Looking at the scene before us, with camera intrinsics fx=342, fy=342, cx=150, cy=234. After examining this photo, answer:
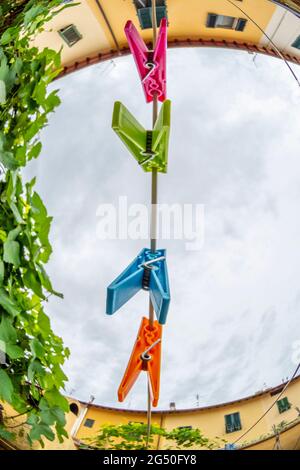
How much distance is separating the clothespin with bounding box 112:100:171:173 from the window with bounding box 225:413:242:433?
683mm

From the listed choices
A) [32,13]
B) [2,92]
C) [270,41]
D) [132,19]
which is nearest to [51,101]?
[2,92]

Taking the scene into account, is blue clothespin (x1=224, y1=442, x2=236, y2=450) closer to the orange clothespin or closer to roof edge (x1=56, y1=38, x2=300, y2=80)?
the orange clothespin

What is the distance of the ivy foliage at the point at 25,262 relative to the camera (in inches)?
17.7

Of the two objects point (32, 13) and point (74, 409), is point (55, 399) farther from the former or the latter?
point (32, 13)

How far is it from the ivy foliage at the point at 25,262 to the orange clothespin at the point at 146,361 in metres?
0.41

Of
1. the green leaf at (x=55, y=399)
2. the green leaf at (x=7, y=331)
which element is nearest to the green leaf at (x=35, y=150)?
the green leaf at (x=7, y=331)

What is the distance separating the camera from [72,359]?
3.20 ft

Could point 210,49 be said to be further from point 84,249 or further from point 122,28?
point 84,249

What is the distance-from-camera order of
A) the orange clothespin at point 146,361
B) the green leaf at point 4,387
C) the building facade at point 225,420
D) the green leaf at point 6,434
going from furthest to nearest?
the orange clothespin at point 146,361, the building facade at point 225,420, the green leaf at point 6,434, the green leaf at point 4,387

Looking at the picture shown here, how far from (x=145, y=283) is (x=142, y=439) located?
37 cm

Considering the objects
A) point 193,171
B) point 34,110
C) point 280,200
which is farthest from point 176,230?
point 34,110

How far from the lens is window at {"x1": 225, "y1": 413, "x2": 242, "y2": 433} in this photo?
0.83 metres

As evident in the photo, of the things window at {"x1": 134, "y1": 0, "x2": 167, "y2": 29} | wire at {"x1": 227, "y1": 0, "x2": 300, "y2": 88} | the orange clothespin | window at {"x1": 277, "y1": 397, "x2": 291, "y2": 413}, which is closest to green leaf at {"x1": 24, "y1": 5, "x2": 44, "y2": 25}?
window at {"x1": 134, "y1": 0, "x2": 167, "y2": 29}

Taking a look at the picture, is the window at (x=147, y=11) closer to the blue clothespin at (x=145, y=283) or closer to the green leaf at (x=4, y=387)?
the blue clothespin at (x=145, y=283)
